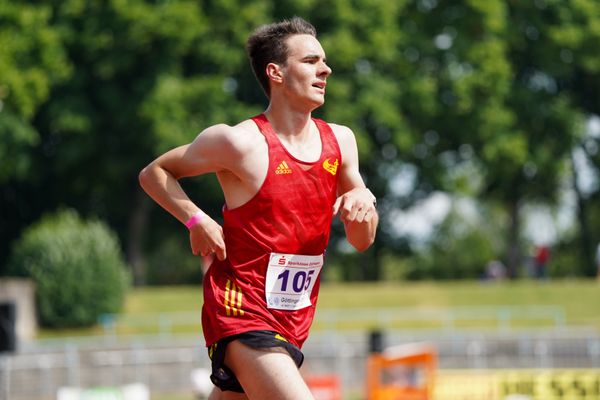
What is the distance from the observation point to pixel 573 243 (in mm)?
61969

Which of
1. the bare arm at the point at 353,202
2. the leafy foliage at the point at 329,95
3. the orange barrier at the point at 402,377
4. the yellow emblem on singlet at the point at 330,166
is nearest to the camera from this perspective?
the bare arm at the point at 353,202

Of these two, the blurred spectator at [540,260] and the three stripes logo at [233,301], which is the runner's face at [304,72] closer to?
the three stripes logo at [233,301]

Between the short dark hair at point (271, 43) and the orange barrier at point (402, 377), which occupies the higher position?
the short dark hair at point (271, 43)

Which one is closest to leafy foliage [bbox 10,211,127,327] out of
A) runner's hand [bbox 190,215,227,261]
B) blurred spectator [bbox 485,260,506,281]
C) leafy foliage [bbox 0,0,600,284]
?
leafy foliage [bbox 0,0,600,284]

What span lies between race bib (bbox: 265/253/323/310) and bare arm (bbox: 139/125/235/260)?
25 cm

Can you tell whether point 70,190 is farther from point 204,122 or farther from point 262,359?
point 262,359

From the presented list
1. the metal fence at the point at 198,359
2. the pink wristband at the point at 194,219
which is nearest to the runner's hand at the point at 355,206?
the pink wristband at the point at 194,219

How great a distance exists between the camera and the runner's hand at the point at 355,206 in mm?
6023

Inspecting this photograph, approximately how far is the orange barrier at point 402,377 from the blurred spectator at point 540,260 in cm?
3194

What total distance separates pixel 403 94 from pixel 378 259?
31.4 feet

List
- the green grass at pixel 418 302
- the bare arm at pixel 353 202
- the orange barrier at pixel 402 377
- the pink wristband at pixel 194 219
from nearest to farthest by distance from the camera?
1. the bare arm at pixel 353 202
2. the pink wristband at pixel 194 219
3. the orange barrier at pixel 402 377
4. the green grass at pixel 418 302

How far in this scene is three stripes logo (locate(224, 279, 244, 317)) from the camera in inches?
242

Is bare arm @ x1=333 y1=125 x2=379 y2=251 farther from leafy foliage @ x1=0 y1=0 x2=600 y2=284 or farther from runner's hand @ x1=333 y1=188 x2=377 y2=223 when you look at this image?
leafy foliage @ x1=0 y1=0 x2=600 y2=284

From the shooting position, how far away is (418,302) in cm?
4094
